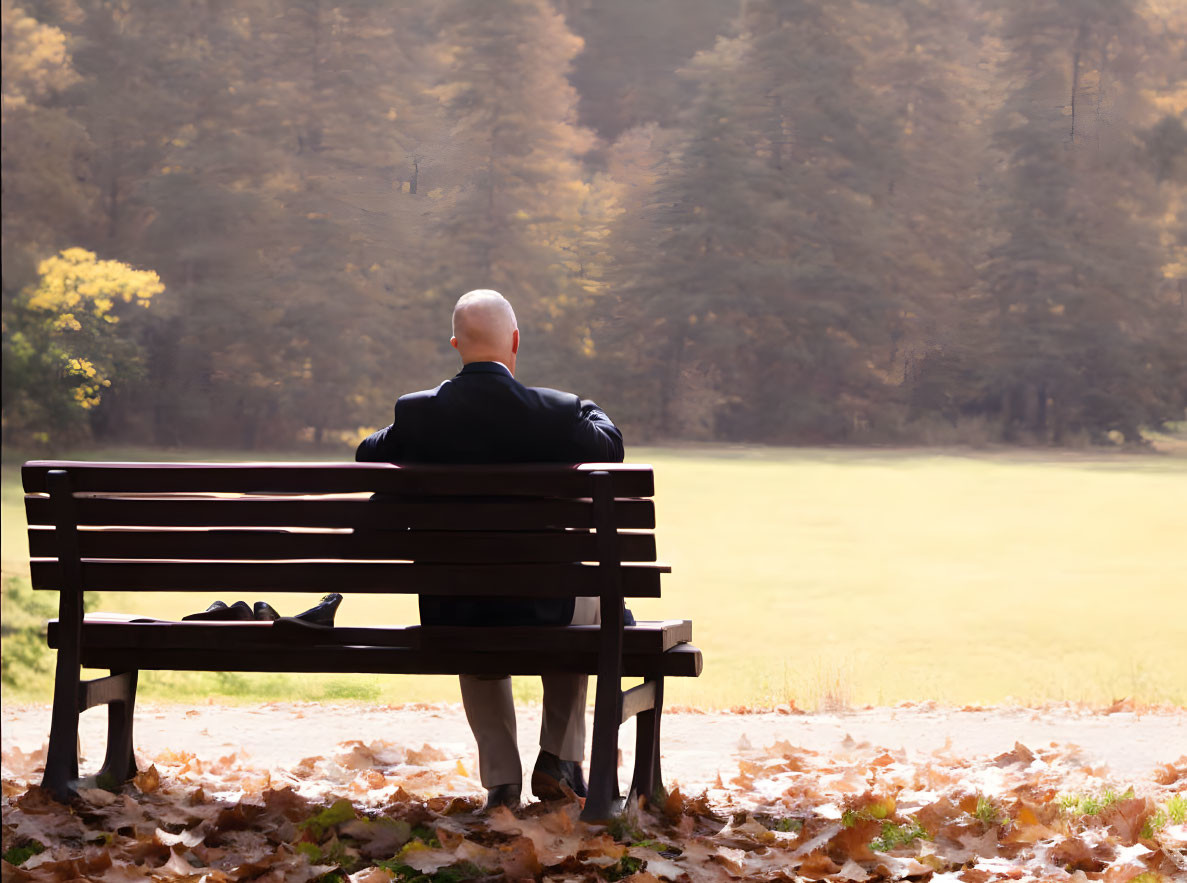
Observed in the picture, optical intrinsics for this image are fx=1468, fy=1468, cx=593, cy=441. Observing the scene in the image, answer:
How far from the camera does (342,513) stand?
3.30 m

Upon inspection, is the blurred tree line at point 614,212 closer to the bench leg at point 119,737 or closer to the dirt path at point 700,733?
the dirt path at point 700,733

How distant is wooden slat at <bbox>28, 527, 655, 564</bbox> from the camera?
127 inches

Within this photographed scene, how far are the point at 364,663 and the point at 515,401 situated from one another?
27.3 inches

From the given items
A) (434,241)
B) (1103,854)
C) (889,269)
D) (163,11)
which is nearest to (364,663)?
(1103,854)

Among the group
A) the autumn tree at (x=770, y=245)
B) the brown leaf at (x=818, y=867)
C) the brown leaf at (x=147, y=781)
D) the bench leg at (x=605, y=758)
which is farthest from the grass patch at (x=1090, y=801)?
the autumn tree at (x=770, y=245)

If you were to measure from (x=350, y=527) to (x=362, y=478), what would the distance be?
0.12 meters

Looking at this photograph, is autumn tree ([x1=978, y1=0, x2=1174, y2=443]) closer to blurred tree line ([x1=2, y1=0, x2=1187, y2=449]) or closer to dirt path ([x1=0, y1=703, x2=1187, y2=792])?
blurred tree line ([x1=2, y1=0, x2=1187, y2=449])

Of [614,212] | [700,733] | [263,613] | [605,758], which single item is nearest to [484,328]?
[263,613]

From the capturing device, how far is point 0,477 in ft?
56.9

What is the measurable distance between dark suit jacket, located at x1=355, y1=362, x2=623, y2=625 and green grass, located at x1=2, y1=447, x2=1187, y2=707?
18.8ft

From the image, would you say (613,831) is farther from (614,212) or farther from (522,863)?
(614,212)

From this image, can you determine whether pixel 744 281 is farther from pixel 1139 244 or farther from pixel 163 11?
pixel 163 11

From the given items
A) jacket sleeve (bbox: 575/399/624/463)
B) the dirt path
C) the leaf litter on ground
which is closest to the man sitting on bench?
jacket sleeve (bbox: 575/399/624/463)

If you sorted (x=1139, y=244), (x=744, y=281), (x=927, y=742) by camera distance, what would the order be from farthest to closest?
(x=744, y=281) < (x=1139, y=244) < (x=927, y=742)
